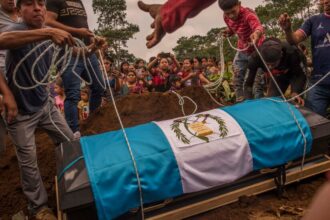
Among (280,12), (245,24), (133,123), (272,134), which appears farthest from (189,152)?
(280,12)

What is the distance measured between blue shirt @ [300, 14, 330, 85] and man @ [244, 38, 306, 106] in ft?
0.47

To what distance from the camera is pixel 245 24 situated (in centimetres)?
391

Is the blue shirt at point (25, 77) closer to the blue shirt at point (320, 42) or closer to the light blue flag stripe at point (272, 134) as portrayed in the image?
the light blue flag stripe at point (272, 134)

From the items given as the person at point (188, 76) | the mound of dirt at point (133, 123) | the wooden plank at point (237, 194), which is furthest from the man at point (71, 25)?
the person at point (188, 76)

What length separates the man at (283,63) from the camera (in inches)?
128

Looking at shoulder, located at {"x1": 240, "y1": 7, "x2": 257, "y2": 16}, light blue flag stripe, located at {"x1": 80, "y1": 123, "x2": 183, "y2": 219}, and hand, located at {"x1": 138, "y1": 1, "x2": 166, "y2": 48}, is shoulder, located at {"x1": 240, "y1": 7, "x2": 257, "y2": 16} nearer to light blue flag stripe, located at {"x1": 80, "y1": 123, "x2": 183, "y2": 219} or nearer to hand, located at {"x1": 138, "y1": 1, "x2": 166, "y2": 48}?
hand, located at {"x1": 138, "y1": 1, "x2": 166, "y2": 48}

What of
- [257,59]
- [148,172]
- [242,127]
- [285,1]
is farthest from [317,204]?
[285,1]

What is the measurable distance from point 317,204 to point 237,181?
2.30m

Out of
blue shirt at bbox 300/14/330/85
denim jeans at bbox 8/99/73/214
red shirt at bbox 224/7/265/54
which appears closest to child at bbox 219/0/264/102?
red shirt at bbox 224/7/265/54

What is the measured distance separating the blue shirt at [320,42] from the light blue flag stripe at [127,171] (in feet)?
6.61

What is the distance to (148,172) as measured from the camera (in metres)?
2.30

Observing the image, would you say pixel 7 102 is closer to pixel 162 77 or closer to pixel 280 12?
pixel 162 77

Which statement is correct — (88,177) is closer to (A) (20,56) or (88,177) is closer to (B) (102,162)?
(B) (102,162)

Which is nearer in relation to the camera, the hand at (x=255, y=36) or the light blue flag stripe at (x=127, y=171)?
the light blue flag stripe at (x=127, y=171)
